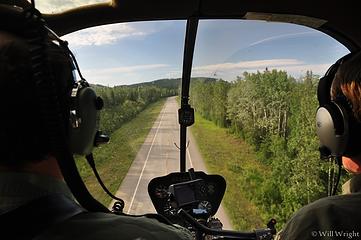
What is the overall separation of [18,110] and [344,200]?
821 millimetres

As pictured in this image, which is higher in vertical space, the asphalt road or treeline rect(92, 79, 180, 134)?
treeline rect(92, 79, 180, 134)

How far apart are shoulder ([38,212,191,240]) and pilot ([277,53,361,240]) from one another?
41 centimetres

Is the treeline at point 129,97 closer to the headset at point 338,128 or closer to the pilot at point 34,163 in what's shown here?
the headset at point 338,128

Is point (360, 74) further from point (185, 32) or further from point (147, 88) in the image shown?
point (147, 88)

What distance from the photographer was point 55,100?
0.80 m

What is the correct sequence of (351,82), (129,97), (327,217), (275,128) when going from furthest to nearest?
(275,128), (129,97), (351,82), (327,217)

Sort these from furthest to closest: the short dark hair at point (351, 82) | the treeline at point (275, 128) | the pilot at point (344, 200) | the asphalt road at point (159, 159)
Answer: the treeline at point (275, 128), the asphalt road at point (159, 159), the short dark hair at point (351, 82), the pilot at point (344, 200)

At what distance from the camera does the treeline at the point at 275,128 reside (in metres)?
3.22

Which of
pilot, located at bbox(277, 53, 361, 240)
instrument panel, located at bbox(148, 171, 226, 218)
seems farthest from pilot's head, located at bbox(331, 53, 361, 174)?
instrument panel, located at bbox(148, 171, 226, 218)

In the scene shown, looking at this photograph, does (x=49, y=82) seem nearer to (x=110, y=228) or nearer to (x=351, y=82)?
(x=110, y=228)

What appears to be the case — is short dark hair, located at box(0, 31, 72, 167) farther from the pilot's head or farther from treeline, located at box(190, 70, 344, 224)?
treeline, located at box(190, 70, 344, 224)

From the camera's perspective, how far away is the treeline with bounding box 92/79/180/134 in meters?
2.93

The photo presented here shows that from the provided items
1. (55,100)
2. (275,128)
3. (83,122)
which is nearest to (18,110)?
(55,100)

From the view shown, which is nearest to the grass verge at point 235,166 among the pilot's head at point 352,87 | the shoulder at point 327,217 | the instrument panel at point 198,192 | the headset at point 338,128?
the instrument panel at point 198,192
